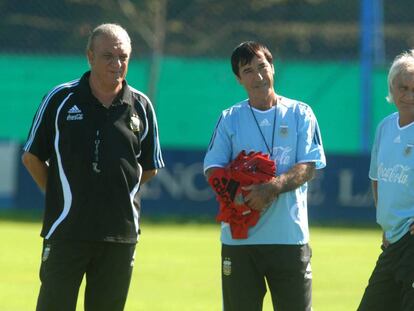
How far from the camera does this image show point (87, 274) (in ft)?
22.9

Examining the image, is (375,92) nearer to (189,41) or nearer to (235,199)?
(189,41)

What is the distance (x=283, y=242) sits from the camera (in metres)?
6.91

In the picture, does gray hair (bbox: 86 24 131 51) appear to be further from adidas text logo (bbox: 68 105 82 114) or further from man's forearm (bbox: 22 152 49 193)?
man's forearm (bbox: 22 152 49 193)

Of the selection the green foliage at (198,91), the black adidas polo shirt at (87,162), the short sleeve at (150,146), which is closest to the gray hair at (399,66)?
the short sleeve at (150,146)

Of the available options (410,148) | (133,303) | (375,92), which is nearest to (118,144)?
(410,148)

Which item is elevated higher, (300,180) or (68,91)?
(68,91)

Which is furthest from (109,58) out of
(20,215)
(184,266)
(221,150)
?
(20,215)

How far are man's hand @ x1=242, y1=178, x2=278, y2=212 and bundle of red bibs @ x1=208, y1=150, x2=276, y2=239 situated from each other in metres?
0.03

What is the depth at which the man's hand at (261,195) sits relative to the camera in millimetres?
6812

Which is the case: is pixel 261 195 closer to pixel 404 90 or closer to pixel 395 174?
pixel 395 174

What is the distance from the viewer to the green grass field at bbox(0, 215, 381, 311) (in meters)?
10.7

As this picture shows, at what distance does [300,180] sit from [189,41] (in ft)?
55.9

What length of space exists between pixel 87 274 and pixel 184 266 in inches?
259

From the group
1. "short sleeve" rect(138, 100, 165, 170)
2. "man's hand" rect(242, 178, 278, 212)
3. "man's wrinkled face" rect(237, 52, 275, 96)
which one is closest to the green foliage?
"short sleeve" rect(138, 100, 165, 170)
